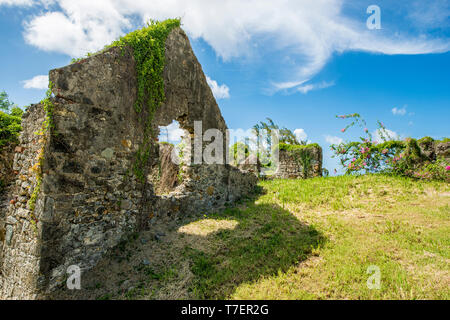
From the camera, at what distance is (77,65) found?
4.83 meters

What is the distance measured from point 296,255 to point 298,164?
11799mm

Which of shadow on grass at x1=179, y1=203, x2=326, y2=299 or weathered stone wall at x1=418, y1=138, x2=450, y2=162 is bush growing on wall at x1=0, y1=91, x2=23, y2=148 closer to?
shadow on grass at x1=179, y1=203, x2=326, y2=299

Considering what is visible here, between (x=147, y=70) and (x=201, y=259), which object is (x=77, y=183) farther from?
(x=147, y=70)

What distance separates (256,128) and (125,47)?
24.6 metres

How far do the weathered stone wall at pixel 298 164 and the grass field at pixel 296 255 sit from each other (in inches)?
290

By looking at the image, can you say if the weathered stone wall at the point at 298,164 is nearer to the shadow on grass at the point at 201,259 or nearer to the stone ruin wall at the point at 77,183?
the shadow on grass at the point at 201,259

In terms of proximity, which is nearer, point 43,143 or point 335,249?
point 43,143

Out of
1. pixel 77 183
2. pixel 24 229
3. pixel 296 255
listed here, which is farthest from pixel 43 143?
pixel 296 255

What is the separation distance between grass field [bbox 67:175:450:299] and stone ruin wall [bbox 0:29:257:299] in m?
0.74

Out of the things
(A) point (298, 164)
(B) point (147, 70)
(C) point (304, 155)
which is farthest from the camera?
(A) point (298, 164)

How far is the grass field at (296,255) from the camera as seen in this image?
4.24 metres

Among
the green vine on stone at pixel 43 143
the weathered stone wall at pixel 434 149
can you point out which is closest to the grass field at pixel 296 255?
the green vine on stone at pixel 43 143

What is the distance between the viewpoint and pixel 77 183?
482cm
